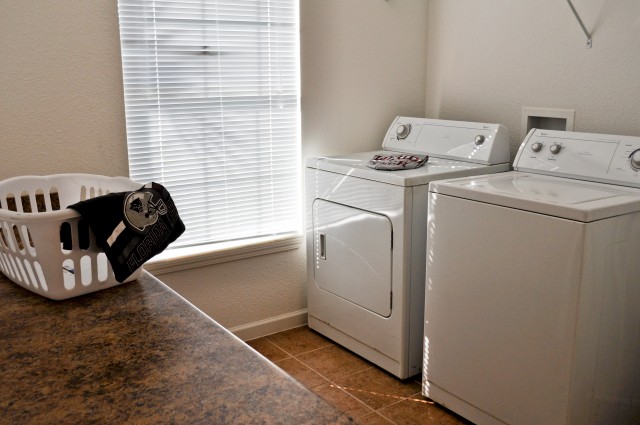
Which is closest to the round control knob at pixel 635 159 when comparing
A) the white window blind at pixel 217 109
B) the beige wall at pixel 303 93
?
the beige wall at pixel 303 93

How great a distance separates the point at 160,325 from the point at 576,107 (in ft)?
6.90

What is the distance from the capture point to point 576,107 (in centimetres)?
263

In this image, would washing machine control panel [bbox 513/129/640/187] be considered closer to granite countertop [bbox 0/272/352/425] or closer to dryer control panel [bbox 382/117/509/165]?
dryer control panel [bbox 382/117/509/165]

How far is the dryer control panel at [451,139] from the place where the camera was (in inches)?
108

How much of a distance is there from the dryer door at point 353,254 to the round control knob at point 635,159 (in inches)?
36.4

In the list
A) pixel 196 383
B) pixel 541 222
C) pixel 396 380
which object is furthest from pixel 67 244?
pixel 396 380

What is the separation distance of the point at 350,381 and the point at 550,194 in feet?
3.95

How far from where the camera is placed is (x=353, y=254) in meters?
2.78

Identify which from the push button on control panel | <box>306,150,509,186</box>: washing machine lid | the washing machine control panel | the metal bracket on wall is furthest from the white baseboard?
the metal bracket on wall

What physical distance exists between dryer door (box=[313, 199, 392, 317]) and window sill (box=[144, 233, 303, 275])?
17cm

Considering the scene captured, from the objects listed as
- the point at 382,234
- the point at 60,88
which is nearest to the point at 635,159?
the point at 382,234

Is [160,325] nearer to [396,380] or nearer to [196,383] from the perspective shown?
[196,383]

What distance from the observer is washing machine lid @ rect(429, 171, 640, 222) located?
1.86m

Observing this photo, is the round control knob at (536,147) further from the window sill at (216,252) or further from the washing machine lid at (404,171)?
the window sill at (216,252)
